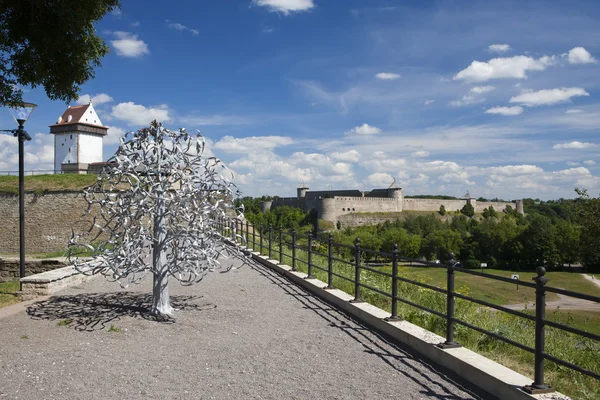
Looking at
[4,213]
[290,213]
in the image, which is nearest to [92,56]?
[4,213]

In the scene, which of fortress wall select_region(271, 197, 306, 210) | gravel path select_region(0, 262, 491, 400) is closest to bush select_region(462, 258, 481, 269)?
fortress wall select_region(271, 197, 306, 210)

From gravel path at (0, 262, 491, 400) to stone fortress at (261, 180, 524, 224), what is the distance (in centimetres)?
6832

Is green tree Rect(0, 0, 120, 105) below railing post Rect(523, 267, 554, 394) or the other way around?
the other way around

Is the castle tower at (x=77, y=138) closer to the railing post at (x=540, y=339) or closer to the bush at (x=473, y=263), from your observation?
the bush at (x=473, y=263)

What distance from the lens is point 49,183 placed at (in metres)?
32.0

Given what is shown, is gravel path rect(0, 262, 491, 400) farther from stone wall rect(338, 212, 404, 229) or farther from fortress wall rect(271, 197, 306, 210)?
fortress wall rect(271, 197, 306, 210)

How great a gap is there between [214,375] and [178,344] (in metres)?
1.12

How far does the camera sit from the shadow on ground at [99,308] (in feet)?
20.5

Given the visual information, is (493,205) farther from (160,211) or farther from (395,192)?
(160,211)

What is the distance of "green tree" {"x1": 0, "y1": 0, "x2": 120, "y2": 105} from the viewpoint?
716cm

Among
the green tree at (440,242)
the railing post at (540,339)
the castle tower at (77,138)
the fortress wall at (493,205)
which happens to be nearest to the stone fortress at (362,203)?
the fortress wall at (493,205)

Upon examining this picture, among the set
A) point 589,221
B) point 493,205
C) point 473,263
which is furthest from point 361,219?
point 589,221

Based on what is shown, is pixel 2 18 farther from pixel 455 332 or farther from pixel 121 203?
pixel 455 332

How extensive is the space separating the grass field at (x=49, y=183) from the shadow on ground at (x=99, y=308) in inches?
981
